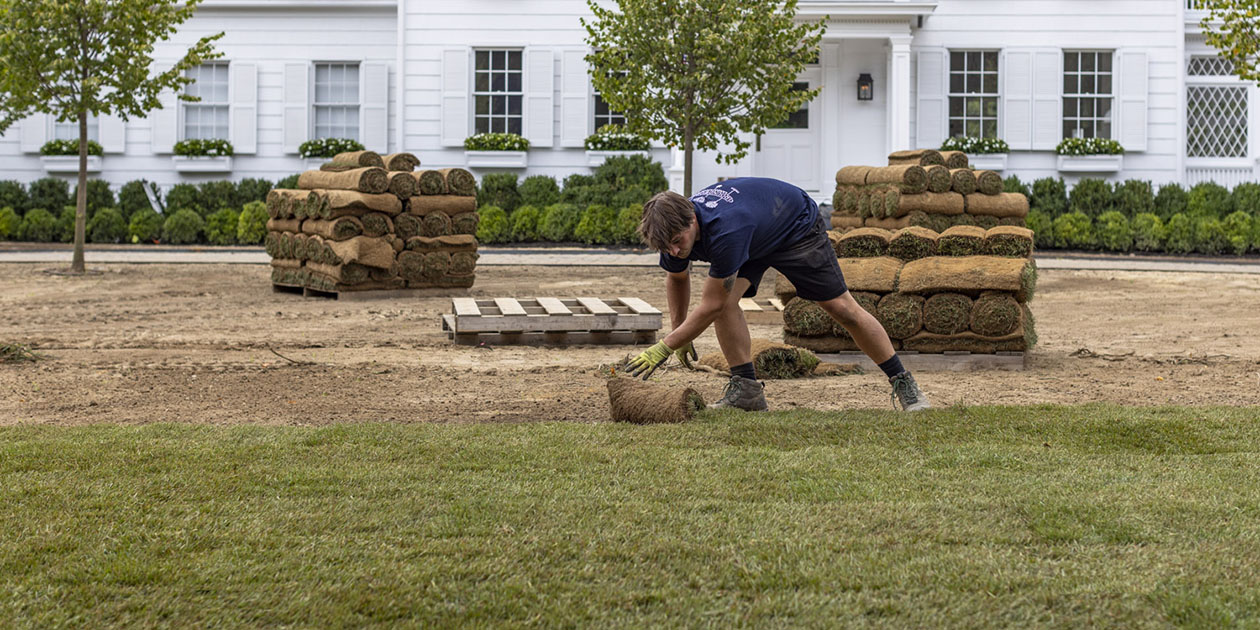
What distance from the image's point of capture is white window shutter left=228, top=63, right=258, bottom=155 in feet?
78.2

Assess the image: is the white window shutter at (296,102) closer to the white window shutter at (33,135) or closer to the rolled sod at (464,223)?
the white window shutter at (33,135)

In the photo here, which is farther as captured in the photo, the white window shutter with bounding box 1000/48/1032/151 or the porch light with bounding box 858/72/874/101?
the white window shutter with bounding box 1000/48/1032/151

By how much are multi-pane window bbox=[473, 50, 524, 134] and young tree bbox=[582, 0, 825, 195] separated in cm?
559

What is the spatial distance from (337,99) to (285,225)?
9.84 meters

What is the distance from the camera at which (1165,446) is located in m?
5.40

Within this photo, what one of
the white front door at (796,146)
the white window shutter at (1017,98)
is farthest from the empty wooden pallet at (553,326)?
the white window shutter at (1017,98)

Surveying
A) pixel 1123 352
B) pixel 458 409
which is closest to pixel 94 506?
pixel 458 409

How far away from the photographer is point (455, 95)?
23.2m

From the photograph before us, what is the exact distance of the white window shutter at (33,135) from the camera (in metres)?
23.9

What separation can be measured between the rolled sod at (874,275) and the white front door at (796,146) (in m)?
14.5

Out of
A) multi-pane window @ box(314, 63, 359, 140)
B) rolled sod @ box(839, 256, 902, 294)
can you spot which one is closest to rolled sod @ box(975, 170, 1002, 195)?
rolled sod @ box(839, 256, 902, 294)

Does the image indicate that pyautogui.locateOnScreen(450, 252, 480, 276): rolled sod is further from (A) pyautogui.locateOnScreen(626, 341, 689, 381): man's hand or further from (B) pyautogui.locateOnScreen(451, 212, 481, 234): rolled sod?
(A) pyautogui.locateOnScreen(626, 341, 689, 381): man's hand

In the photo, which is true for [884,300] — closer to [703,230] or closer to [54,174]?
[703,230]

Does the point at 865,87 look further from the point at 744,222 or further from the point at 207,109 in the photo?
the point at 744,222
